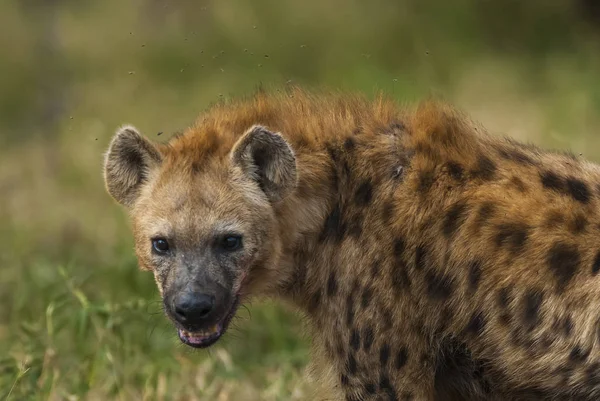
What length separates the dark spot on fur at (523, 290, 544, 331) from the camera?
3.92m

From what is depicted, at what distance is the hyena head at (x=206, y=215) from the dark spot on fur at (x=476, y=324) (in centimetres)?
71

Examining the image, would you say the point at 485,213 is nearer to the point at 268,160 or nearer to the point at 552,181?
the point at 552,181

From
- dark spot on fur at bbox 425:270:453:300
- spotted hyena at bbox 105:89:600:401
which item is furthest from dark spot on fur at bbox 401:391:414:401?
dark spot on fur at bbox 425:270:453:300

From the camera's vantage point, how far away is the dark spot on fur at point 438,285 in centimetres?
408

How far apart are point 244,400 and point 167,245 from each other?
4.86 feet

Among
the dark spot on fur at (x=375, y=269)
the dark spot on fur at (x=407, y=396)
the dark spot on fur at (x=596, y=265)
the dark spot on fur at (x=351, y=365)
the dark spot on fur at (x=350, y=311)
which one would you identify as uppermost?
the dark spot on fur at (x=596, y=265)

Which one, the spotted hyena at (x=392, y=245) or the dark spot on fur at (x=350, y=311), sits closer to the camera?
the spotted hyena at (x=392, y=245)

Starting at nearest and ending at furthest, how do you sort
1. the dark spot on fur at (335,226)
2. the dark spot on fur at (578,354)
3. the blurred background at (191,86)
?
the dark spot on fur at (578,354) < the dark spot on fur at (335,226) < the blurred background at (191,86)

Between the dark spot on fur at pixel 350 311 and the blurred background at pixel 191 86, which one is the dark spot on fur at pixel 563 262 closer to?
the dark spot on fur at pixel 350 311

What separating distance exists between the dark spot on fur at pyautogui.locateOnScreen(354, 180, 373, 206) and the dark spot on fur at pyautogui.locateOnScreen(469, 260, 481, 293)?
0.44m

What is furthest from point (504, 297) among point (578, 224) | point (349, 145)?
point (349, 145)

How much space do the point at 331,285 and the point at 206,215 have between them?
0.50 metres

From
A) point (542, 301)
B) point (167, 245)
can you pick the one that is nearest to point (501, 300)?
point (542, 301)

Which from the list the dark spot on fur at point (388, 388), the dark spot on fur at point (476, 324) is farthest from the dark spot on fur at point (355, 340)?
the dark spot on fur at point (476, 324)
